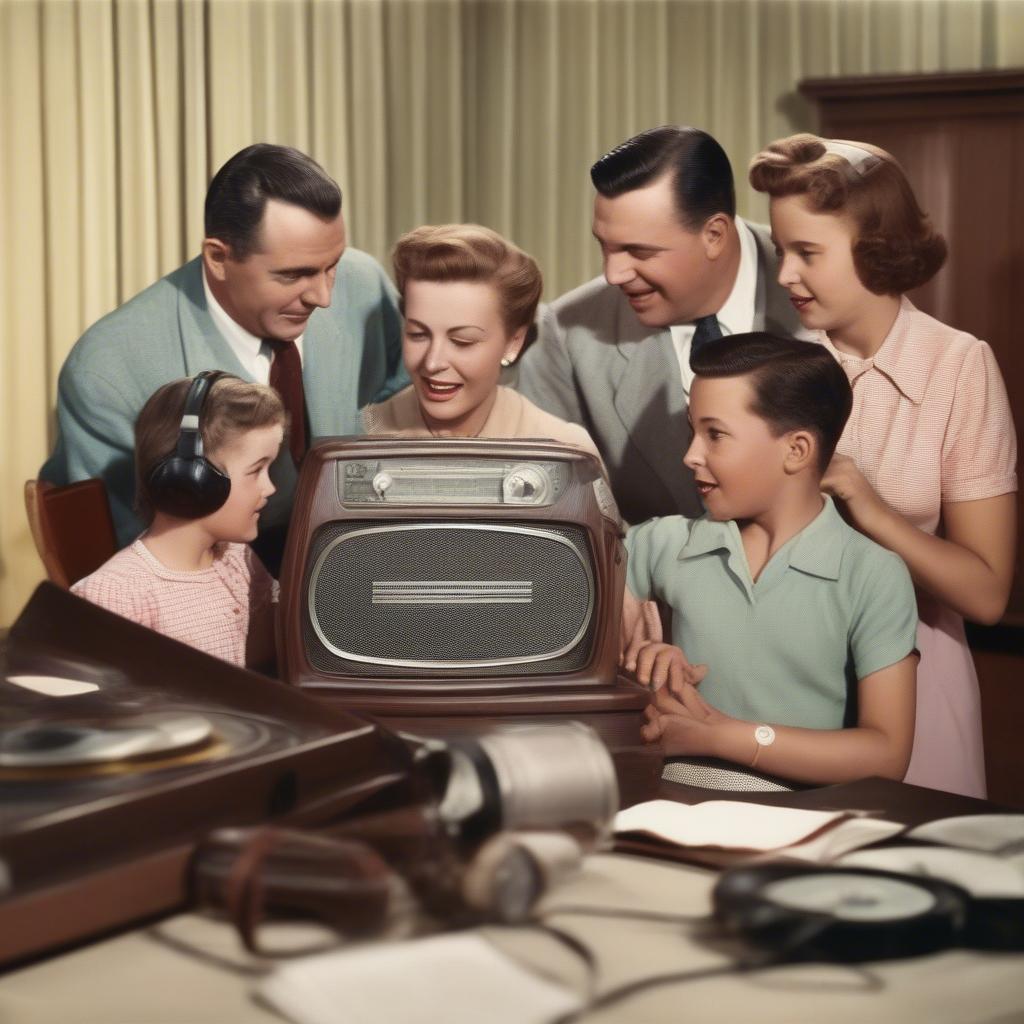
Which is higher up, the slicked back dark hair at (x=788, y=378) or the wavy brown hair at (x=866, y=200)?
the wavy brown hair at (x=866, y=200)

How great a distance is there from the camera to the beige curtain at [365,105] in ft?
6.84

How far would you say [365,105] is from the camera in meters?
2.40

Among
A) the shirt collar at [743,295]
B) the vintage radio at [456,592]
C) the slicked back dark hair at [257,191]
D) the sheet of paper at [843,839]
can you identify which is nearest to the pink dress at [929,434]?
the shirt collar at [743,295]

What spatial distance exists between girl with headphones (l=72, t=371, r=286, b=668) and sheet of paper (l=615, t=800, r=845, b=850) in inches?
25.0

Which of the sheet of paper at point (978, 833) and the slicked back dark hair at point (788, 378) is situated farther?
the slicked back dark hair at point (788, 378)

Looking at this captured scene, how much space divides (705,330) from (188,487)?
65cm

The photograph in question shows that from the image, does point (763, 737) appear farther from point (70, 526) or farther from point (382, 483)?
point (70, 526)

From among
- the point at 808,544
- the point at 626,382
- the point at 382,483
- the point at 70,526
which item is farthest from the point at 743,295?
the point at 70,526

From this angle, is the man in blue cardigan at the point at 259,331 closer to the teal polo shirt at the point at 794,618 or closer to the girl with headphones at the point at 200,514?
the girl with headphones at the point at 200,514

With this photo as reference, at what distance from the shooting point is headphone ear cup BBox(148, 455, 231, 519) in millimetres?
1354

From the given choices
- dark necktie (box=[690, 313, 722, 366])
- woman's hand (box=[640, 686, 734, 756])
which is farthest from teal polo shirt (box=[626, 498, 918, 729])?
dark necktie (box=[690, 313, 722, 366])

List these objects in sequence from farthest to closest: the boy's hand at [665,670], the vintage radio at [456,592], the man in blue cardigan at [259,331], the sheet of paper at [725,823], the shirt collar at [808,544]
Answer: the man in blue cardigan at [259,331], the shirt collar at [808,544], the boy's hand at [665,670], the vintage radio at [456,592], the sheet of paper at [725,823]

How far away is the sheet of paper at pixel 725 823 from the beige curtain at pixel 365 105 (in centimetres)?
151

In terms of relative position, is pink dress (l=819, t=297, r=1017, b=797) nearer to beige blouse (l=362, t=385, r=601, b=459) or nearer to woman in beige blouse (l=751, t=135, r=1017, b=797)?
woman in beige blouse (l=751, t=135, r=1017, b=797)
